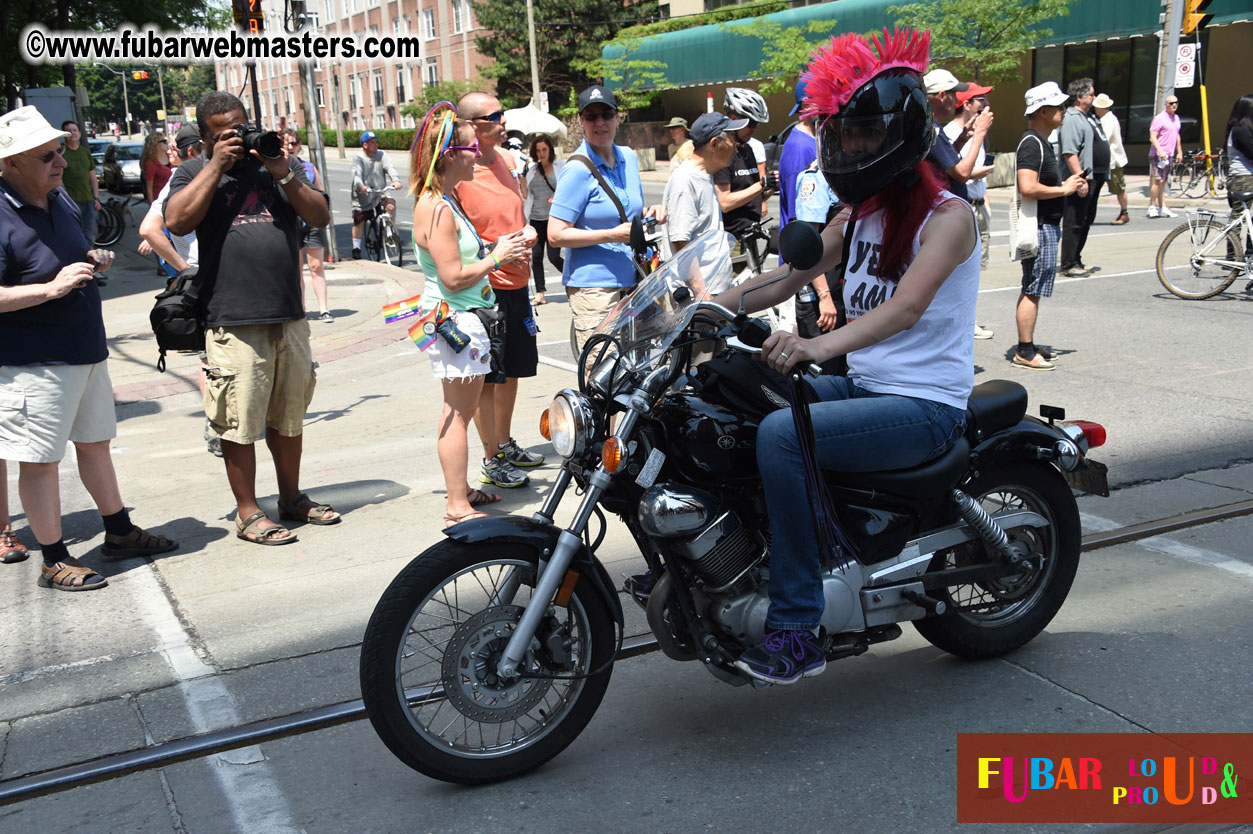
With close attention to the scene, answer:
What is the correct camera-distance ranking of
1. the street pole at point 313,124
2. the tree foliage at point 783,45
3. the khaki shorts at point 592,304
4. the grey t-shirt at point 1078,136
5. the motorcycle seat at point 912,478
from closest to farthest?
1. the motorcycle seat at point 912,478
2. the khaki shorts at point 592,304
3. the grey t-shirt at point 1078,136
4. the street pole at point 313,124
5. the tree foliage at point 783,45

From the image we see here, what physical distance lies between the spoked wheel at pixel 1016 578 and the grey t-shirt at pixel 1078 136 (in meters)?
7.48

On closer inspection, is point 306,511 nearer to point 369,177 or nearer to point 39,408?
point 39,408

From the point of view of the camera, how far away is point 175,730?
371 centimetres

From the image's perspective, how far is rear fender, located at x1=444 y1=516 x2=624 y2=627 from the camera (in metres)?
3.14

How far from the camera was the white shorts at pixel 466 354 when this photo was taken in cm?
540

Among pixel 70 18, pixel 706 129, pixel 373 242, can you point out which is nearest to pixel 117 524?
pixel 706 129

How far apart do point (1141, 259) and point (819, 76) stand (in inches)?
470

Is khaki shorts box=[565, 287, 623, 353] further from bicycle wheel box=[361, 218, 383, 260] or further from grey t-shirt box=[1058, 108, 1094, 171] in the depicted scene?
bicycle wheel box=[361, 218, 383, 260]

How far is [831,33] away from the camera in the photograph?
3406 cm

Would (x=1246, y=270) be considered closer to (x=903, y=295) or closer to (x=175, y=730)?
(x=903, y=295)

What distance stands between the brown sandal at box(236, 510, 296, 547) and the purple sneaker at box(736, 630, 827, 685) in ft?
9.93

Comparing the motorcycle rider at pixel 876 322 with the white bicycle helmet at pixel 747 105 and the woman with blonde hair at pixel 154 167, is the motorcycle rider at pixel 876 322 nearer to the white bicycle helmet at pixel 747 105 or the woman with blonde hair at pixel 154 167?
the white bicycle helmet at pixel 747 105

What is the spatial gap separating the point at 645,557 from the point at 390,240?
14.6 meters

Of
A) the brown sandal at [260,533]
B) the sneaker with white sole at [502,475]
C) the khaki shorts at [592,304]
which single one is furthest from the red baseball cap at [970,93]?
the brown sandal at [260,533]
